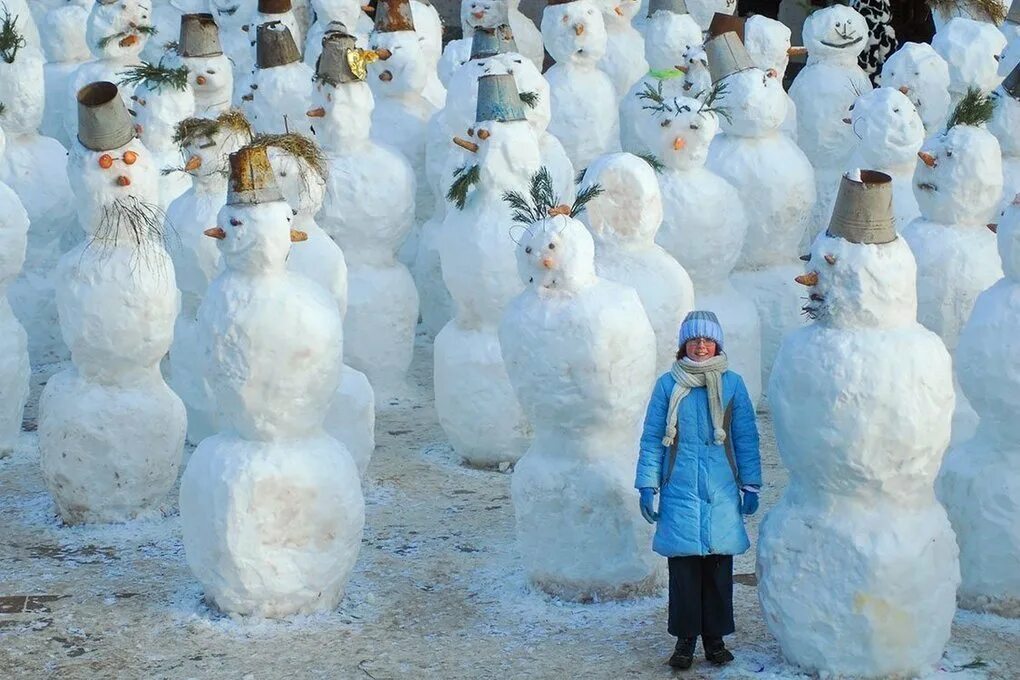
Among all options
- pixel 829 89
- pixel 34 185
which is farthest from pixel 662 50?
pixel 34 185

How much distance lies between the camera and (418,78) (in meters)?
10.3

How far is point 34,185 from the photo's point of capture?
32.7 feet

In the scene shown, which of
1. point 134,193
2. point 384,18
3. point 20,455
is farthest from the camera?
point 384,18

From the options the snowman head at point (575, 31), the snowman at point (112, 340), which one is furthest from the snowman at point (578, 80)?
the snowman at point (112, 340)

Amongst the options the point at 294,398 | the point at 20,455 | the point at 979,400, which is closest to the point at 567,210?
the point at 294,398

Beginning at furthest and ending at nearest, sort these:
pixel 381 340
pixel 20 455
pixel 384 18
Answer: pixel 384 18 < pixel 381 340 < pixel 20 455

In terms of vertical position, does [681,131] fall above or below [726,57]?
below

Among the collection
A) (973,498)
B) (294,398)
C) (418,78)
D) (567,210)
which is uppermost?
(418,78)

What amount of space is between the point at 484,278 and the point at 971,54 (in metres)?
3.85

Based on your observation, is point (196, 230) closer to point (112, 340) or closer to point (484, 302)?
point (112, 340)

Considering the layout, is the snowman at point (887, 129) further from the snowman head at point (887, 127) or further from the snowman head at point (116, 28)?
the snowman head at point (116, 28)

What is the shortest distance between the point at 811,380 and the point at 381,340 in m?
3.86

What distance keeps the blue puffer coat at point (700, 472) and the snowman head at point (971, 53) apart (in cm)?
493

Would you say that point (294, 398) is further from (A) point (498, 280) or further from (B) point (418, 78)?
(B) point (418, 78)
